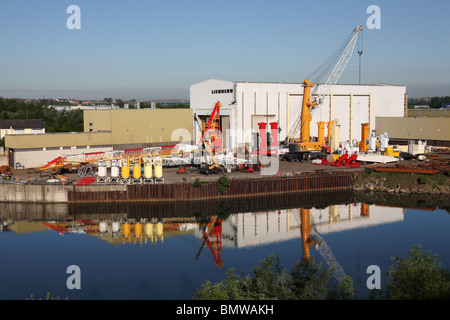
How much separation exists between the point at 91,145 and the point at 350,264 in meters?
30.0

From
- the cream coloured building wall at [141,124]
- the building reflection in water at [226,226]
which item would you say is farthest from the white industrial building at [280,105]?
the building reflection in water at [226,226]

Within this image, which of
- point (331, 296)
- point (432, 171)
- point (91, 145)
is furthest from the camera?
point (91, 145)

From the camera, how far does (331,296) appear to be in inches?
603

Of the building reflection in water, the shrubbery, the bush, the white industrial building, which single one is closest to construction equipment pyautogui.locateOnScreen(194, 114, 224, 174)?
the building reflection in water

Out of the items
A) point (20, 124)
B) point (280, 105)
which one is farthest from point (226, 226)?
point (20, 124)

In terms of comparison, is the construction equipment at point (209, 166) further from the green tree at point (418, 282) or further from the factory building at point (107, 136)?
the green tree at point (418, 282)

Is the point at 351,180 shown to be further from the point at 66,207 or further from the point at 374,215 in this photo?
the point at 66,207

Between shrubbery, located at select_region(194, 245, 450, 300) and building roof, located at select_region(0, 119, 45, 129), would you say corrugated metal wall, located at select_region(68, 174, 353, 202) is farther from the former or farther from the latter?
building roof, located at select_region(0, 119, 45, 129)

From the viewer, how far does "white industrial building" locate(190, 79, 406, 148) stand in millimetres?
54250

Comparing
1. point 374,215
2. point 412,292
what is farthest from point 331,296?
point 374,215

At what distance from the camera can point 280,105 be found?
56531 mm

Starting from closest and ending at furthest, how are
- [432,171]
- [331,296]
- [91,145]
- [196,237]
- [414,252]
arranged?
1. [331,296]
2. [414,252]
3. [196,237]
4. [432,171]
5. [91,145]

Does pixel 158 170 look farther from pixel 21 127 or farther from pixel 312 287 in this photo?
pixel 21 127

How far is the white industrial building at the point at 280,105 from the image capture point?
5425 cm
